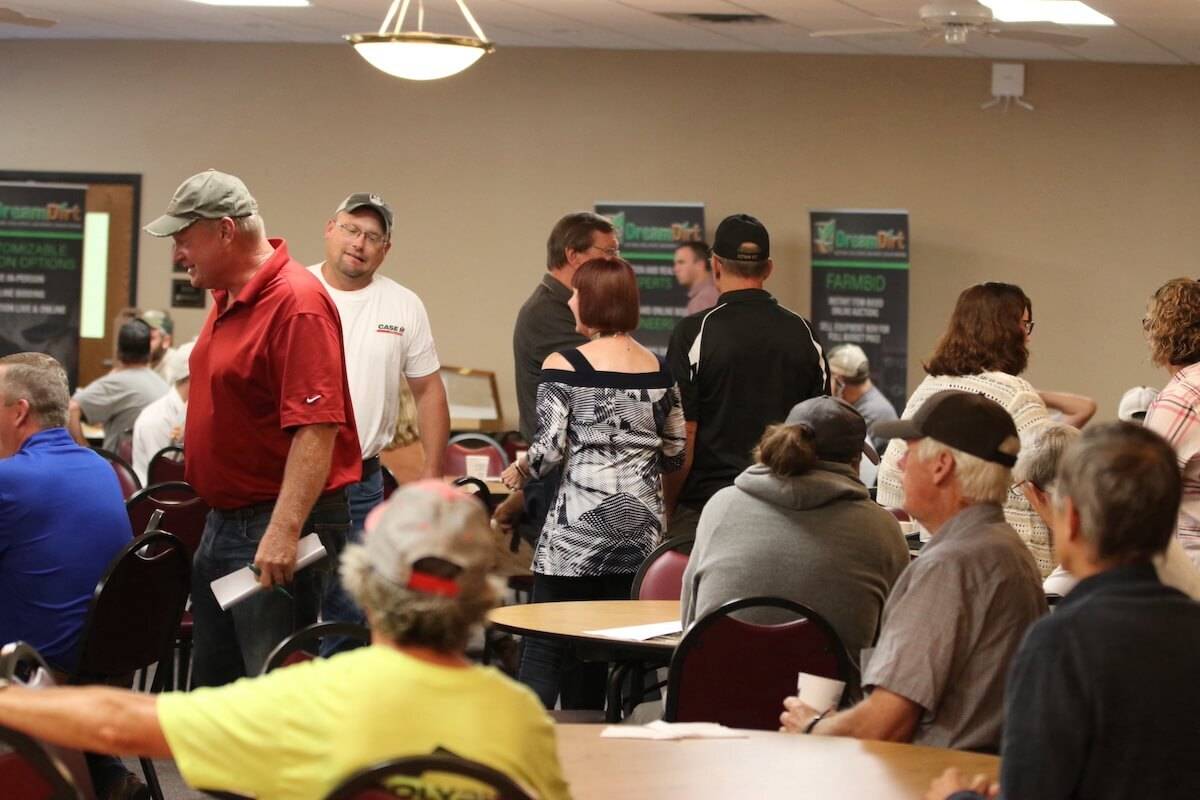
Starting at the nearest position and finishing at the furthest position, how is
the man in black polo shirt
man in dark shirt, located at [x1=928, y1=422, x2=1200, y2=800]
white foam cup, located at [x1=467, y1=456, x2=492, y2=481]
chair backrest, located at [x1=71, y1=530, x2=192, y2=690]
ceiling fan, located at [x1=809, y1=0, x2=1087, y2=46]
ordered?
man in dark shirt, located at [x1=928, y1=422, x2=1200, y2=800] → chair backrest, located at [x1=71, y1=530, x2=192, y2=690] → the man in black polo shirt → white foam cup, located at [x1=467, y1=456, x2=492, y2=481] → ceiling fan, located at [x1=809, y1=0, x2=1087, y2=46]

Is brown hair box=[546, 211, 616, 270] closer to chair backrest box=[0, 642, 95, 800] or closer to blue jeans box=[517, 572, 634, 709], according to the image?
blue jeans box=[517, 572, 634, 709]

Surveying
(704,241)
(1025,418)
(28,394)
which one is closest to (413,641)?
(28,394)

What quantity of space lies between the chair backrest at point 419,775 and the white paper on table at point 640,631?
189 centimetres

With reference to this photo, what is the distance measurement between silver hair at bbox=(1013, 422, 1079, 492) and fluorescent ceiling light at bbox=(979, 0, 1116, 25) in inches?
191

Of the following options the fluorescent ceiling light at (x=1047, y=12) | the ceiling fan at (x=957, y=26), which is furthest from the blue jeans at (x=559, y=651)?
the fluorescent ceiling light at (x=1047, y=12)

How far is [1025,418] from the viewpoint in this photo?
4.46 meters

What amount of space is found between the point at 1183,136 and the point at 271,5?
19.4ft

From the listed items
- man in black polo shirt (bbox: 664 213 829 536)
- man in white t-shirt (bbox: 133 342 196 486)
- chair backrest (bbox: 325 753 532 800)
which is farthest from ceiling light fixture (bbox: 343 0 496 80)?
chair backrest (bbox: 325 753 532 800)

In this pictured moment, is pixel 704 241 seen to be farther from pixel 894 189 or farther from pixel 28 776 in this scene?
pixel 28 776

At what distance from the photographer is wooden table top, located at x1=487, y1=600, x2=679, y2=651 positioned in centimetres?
383

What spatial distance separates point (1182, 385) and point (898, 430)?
6.09 feet

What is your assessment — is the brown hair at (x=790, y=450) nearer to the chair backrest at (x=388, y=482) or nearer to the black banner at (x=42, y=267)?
the chair backrest at (x=388, y=482)

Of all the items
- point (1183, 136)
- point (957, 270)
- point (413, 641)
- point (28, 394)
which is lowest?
point (413, 641)

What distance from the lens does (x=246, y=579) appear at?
11.7ft
